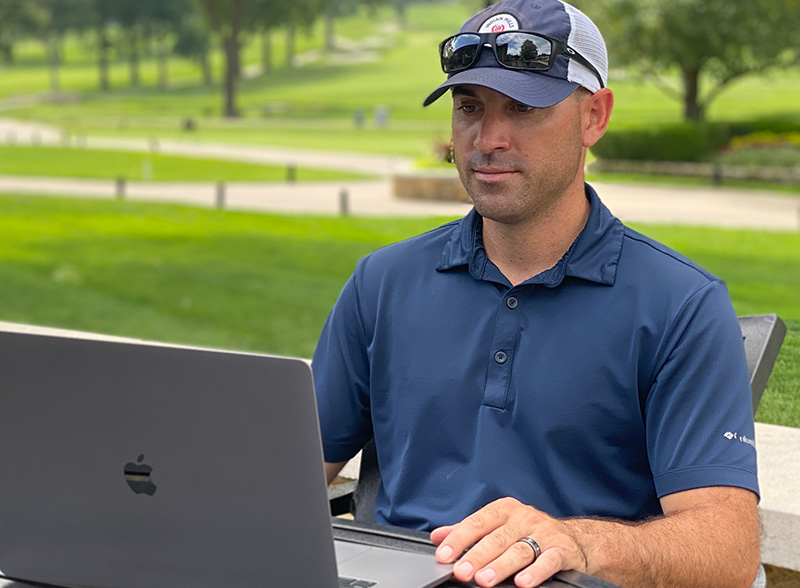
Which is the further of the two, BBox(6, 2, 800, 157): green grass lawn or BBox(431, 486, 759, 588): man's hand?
BBox(6, 2, 800, 157): green grass lawn

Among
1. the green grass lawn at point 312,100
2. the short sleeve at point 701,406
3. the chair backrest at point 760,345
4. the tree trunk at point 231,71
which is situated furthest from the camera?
the green grass lawn at point 312,100

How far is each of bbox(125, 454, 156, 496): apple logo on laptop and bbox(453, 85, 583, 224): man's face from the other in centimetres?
89

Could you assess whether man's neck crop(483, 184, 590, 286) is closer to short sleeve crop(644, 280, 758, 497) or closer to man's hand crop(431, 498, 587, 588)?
short sleeve crop(644, 280, 758, 497)

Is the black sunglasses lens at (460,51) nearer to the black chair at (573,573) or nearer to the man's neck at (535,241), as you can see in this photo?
the man's neck at (535,241)

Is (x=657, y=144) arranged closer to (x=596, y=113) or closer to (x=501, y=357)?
(x=596, y=113)

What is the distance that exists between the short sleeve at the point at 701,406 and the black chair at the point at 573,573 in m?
0.37

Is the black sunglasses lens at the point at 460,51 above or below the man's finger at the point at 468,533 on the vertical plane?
above

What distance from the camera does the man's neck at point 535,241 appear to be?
2.38 metres

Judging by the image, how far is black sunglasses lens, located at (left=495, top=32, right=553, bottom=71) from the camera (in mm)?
2275

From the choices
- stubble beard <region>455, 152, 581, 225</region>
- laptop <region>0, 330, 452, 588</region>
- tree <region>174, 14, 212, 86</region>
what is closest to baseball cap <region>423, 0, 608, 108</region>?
stubble beard <region>455, 152, 581, 225</region>

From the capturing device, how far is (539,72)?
7.45ft

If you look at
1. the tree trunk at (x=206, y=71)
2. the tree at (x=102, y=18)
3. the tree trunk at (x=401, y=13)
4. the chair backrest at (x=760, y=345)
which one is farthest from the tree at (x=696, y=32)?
the tree trunk at (x=401, y=13)

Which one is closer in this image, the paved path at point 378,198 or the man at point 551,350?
the man at point 551,350

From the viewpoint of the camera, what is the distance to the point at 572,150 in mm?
2346
